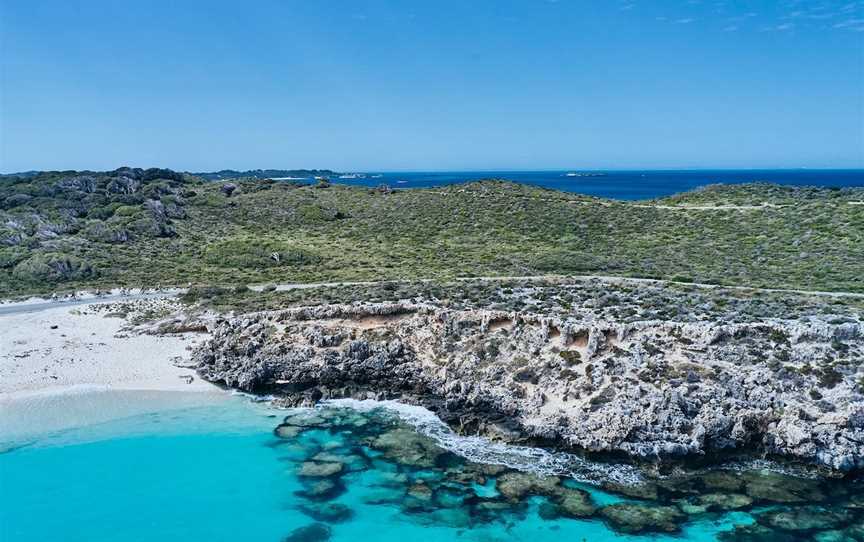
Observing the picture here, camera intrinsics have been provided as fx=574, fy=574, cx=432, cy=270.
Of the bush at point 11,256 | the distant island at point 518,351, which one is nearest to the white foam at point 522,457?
the distant island at point 518,351

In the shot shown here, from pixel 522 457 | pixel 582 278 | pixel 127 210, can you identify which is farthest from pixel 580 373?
pixel 127 210

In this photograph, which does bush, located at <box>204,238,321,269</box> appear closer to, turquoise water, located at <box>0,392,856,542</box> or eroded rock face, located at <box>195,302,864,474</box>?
eroded rock face, located at <box>195,302,864,474</box>

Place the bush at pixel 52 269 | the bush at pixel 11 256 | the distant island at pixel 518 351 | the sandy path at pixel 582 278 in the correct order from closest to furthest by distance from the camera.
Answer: the distant island at pixel 518 351 < the sandy path at pixel 582 278 < the bush at pixel 52 269 < the bush at pixel 11 256

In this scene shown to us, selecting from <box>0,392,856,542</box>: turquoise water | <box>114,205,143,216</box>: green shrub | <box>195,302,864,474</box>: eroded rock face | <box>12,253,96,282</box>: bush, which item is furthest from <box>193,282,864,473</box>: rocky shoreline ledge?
<box>114,205,143,216</box>: green shrub

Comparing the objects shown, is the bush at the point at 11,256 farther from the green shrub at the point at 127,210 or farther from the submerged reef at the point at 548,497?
the submerged reef at the point at 548,497

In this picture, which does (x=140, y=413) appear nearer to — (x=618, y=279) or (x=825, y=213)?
(x=618, y=279)

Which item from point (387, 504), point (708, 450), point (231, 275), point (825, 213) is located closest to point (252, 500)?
point (387, 504)
